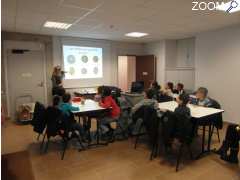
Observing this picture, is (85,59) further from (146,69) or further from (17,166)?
(17,166)

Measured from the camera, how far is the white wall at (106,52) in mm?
5892

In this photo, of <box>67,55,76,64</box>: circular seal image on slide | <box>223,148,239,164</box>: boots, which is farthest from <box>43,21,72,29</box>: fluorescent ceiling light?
<box>223,148,239,164</box>: boots

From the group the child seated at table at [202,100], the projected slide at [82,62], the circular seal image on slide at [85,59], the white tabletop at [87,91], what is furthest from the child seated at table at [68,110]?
the circular seal image on slide at [85,59]

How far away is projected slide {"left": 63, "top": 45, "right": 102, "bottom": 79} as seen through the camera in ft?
20.0

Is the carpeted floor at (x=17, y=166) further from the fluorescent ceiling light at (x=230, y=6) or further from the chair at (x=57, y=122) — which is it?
the fluorescent ceiling light at (x=230, y=6)

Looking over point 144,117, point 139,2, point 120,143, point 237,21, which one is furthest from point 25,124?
point 237,21

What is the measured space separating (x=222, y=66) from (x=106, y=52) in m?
3.69

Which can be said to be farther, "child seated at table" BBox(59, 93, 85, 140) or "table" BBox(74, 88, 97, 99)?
"table" BBox(74, 88, 97, 99)

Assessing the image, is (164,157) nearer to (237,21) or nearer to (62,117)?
(62,117)

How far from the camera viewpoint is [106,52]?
6758mm

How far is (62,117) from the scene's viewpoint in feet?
9.96

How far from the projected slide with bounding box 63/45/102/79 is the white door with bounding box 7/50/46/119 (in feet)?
2.49

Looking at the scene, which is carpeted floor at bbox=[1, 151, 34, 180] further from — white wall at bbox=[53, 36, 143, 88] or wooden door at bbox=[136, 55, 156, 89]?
wooden door at bbox=[136, 55, 156, 89]

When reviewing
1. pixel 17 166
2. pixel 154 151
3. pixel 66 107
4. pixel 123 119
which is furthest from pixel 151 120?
pixel 17 166
